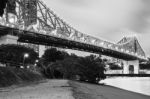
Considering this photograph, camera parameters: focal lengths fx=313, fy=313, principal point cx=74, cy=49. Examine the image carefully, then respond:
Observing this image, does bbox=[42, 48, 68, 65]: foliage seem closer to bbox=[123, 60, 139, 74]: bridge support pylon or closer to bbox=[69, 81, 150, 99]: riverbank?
bbox=[123, 60, 139, 74]: bridge support pylon

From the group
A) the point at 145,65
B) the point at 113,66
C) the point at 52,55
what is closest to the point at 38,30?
the point at 52,55

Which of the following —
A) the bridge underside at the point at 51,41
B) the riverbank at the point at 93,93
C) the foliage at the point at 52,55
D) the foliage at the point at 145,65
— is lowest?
the riverbank at the point at 93,93

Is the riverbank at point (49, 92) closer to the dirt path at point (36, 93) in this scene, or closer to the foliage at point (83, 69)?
the dirt path at point (36, 93)

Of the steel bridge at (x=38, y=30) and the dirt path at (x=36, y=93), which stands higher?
the steel bridge at (x=38, y=30)

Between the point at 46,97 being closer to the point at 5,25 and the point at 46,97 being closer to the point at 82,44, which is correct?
the point at 5,25

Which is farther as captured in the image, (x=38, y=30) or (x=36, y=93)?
(x=38, y=30)

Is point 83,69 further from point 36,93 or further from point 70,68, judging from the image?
point 36,93

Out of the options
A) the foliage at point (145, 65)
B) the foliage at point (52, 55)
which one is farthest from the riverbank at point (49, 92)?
the foliage at point (145, 65)

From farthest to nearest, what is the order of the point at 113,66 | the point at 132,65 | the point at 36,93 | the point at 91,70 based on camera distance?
the point at 113,66 → the point at 132,65 → the point at 91,70 → the point at 36,93

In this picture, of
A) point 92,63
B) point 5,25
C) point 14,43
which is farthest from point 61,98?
point 14,43

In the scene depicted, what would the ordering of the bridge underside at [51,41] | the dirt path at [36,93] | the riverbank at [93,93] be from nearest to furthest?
the dirt path at [36,93] → the riverbank at [93,93] → the bridge underside at [51,41]

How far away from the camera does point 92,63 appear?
41.8 meters

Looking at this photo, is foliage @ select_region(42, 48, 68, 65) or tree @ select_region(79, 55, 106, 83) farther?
foliage @ select_region(42, 48, 68, 65)

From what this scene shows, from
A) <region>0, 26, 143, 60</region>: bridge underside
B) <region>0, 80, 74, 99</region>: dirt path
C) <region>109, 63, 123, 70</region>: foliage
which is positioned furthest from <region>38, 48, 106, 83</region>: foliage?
<region>109, 63, 123, 70</region>: foliage
